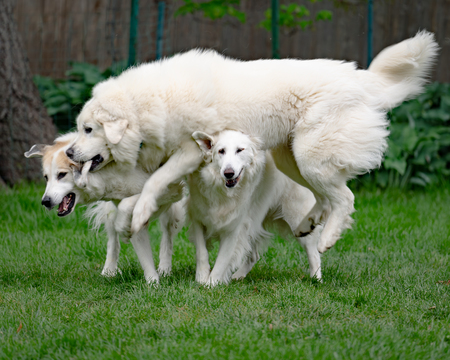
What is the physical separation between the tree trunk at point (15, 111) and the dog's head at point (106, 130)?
14.0ft

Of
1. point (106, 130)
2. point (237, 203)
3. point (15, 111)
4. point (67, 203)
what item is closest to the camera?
point (106, 130)

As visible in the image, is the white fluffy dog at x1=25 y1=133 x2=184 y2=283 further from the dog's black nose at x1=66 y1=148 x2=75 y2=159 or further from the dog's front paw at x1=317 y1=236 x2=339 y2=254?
the dog's front paw at x1=317 y1=236 x2=339 y2=254

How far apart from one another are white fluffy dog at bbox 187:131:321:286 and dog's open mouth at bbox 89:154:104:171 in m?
0.78

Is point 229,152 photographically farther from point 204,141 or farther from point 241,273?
→ point 241,273

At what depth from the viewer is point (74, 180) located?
14.6ft

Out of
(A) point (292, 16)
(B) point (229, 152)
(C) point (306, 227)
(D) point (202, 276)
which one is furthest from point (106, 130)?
(A) point (292, 16)

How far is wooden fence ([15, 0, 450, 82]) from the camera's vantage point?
1034 centimetres

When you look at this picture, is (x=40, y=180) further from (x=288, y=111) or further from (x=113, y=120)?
(x=288, y=111)

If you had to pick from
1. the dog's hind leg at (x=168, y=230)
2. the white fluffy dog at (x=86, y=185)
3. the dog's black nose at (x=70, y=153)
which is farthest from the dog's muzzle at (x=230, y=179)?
the dog's black nose at (x=70, y=153)

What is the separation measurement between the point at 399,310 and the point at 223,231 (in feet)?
5.43

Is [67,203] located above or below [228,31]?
below

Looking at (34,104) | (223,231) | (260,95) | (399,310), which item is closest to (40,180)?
(34,104)

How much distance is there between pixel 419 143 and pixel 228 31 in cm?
413

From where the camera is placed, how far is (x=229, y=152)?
14.2ft
